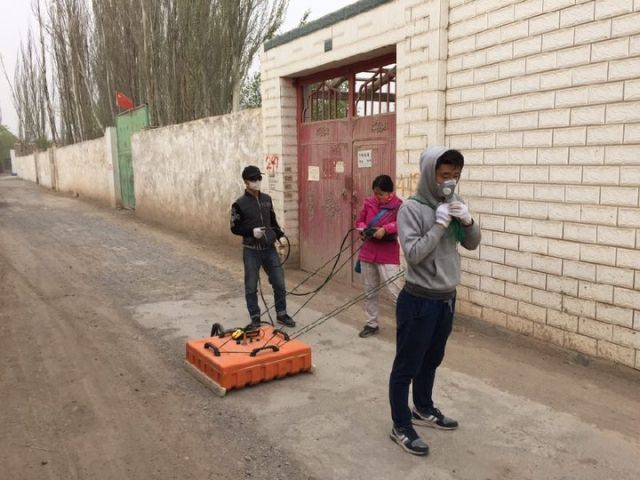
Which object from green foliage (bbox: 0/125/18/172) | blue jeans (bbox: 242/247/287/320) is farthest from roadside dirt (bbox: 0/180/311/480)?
green foliage (bbox: 0/125/18/172)

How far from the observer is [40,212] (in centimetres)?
1773

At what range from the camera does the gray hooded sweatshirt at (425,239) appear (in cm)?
308

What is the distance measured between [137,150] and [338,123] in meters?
9.75

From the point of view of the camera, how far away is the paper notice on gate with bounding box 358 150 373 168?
7.30m

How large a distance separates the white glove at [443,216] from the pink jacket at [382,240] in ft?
7.48

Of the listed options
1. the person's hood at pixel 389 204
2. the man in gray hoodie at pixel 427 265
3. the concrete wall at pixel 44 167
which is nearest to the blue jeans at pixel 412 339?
the man in gray hoodie at pixel 427 265

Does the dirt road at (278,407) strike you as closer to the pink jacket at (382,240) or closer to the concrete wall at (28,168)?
the pink jacket at (382,240)

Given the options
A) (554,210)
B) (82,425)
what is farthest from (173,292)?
(554,210)

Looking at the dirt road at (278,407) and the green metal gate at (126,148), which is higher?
the green metal gate at (126,148)

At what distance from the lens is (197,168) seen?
39.7 feet

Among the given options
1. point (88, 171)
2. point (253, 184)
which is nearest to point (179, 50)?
point (88, 171)

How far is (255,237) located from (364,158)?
2.45 m

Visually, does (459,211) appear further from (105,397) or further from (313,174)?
(313,174)

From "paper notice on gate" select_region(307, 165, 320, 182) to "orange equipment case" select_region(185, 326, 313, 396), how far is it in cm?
408
